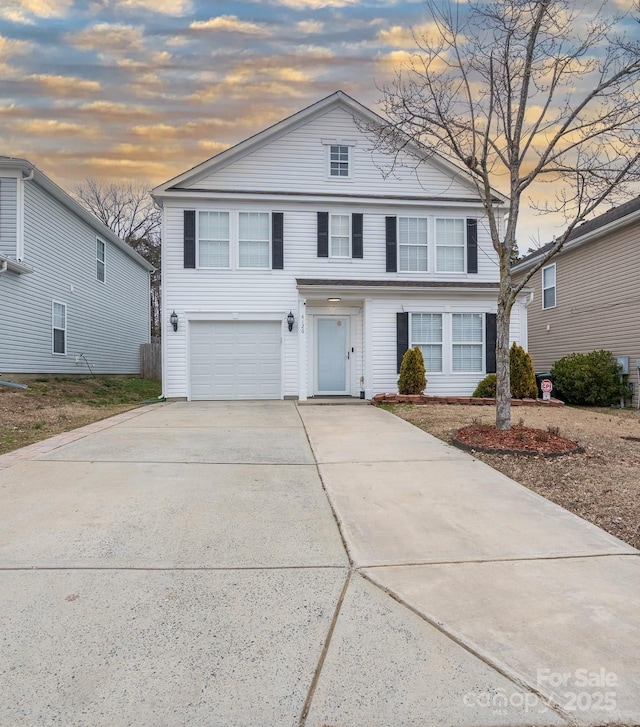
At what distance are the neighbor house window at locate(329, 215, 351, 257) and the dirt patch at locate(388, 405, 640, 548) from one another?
538cm

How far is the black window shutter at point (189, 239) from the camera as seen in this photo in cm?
1174

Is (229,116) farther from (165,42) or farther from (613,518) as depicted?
(613,518)

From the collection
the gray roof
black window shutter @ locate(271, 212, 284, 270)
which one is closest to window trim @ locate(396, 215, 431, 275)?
the gray roof

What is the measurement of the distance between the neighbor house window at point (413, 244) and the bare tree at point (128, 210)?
2073 cm

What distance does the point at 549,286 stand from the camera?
16219 mm

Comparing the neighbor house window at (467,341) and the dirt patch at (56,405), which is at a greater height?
the neighbor house window at (467,341)

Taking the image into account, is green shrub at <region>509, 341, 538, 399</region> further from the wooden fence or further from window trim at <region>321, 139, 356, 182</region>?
the wooden fence

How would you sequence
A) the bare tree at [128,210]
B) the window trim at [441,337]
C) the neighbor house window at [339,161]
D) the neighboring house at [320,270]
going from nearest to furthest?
the neighboring house at [320,270] < the window trim at [441,337] < the neighbor house window at [339,161] < the bare tree at [128,210]

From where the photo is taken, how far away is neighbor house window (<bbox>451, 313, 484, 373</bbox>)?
12.3 meters

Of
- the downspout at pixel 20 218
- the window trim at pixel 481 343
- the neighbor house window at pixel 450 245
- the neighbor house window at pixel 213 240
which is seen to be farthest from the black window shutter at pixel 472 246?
the downspout at pixel 20 218

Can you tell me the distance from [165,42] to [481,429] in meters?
11.3

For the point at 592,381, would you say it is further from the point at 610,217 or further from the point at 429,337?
the point at 610,217

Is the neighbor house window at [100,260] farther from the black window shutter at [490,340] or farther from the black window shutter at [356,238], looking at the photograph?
the black window shutter at [490,340]

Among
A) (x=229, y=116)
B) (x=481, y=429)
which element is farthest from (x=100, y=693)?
(x=229, y=116)
